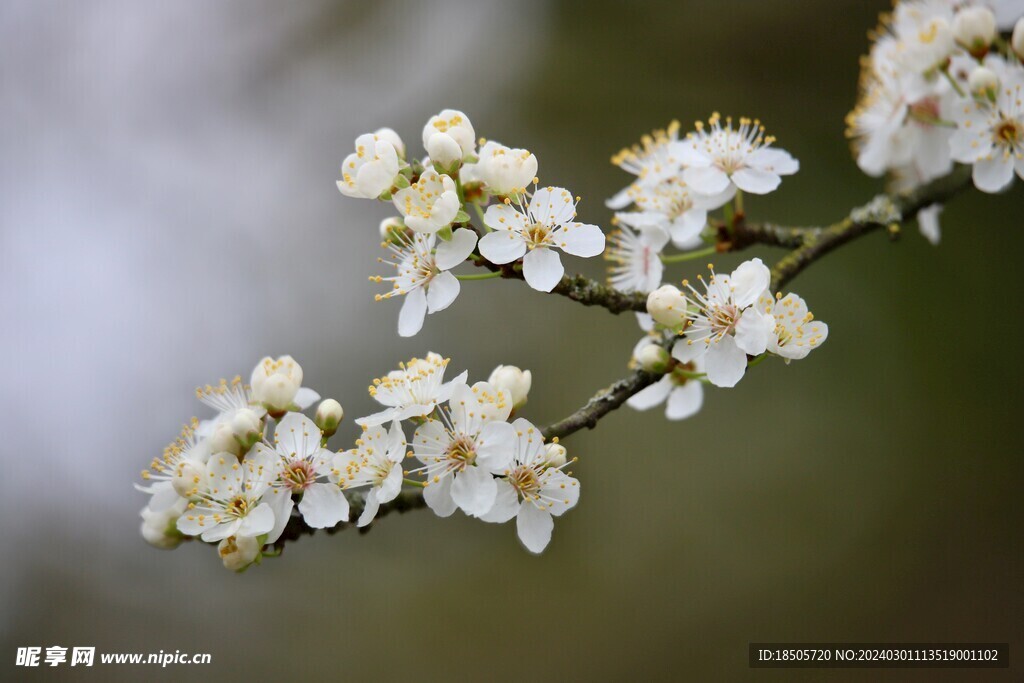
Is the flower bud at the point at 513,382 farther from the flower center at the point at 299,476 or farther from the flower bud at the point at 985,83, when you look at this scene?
the flower bud at the point at 985,83

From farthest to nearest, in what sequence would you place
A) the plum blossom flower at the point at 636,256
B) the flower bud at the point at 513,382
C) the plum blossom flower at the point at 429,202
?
the plum blossom flower at the point at 636,256
the flower bud at the point at 513,382
the plum blossom flower at the point at 429,202

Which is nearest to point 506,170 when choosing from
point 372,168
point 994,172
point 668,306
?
point 372,168

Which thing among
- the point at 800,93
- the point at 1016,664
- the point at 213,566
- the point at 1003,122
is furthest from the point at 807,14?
the point at 213,566

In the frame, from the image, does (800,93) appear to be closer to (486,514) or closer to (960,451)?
(960,451)

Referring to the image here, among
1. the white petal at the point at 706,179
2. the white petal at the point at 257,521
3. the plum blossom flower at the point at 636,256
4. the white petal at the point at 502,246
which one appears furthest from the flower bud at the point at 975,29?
the white petal at the point at 257,521

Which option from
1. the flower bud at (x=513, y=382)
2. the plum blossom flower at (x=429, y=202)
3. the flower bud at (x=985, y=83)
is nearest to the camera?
the plum blossom flower at (x=429, y=202)

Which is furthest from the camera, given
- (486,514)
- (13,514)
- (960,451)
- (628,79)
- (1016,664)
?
(628,79)

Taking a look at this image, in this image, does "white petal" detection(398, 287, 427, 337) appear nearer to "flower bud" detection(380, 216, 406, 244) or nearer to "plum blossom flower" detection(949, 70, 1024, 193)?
"flower bud" detection(380, 216, 406, 244)
